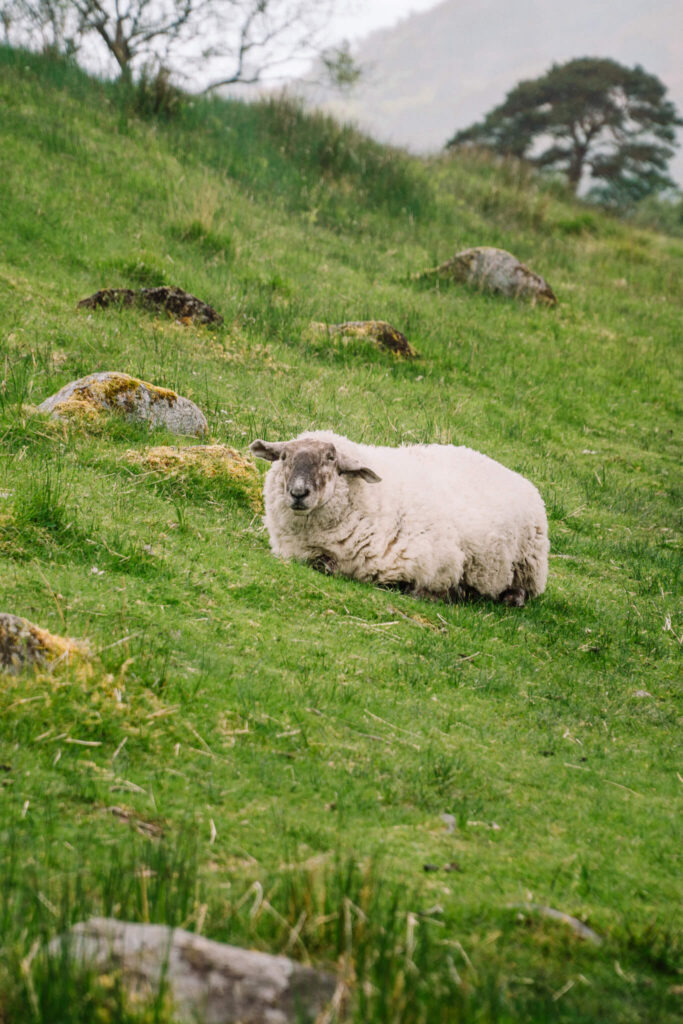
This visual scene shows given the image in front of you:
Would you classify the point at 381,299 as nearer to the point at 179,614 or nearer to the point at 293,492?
the point at 293,492

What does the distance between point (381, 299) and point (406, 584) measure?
10.1m

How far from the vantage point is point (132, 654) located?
4977mm

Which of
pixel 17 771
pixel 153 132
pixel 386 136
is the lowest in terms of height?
pixel 17 771

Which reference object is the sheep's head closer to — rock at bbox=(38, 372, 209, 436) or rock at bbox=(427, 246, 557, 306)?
rock at bbox=(38, 372, 209, 436)

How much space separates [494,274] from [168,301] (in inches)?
286

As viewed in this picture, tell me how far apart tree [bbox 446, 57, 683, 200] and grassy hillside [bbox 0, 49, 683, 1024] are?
2558cm

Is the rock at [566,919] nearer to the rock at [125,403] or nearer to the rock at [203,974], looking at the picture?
the rock at [203,974]

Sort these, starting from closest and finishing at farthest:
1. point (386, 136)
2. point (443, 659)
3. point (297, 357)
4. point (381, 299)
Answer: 1. point (443, 659)
2. point (297, 357)
3. point (381, 299)
4. point (386, 136)

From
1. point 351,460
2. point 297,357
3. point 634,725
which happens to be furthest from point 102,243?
point 634,725

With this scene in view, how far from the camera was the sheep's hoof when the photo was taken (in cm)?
790

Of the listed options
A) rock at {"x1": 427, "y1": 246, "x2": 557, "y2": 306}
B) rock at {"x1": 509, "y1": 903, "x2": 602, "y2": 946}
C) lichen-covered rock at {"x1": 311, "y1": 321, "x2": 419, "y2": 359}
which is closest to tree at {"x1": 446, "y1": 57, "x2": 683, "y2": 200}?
rock at {"x1": 427, "y1": 246, "x2": 557, "y2": 306}

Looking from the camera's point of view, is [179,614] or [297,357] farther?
[297,357]

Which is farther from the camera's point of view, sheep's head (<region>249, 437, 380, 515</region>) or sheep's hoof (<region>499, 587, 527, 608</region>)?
sheep's hoof (<region>499, 587, 527, 608</region>)

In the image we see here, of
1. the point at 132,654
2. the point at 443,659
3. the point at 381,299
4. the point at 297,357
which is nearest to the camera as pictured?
the point at 132,654
